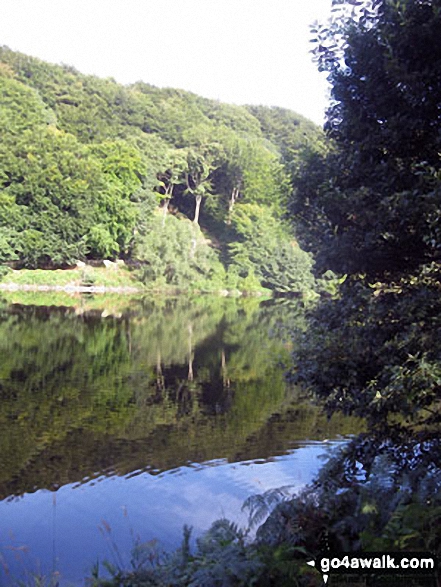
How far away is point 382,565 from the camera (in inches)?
149

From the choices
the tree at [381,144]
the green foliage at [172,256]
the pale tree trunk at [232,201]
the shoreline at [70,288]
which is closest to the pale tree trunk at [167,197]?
the green foliage at [172,256]

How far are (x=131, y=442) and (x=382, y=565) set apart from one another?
766cm

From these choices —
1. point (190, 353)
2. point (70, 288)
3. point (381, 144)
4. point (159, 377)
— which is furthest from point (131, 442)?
point (70, 288)

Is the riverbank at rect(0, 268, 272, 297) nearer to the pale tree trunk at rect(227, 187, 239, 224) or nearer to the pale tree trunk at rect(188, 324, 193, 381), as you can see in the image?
the pale tree trunk at rect(227, 187, 239, 224)

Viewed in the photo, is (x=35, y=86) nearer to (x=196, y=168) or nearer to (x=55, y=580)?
(x=196, y=168)

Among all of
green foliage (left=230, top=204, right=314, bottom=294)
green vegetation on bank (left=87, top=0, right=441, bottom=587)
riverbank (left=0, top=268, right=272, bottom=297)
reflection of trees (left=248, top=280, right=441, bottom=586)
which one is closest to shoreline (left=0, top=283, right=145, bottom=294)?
riverbank (left=0, top=268, right=272, bottom=297)

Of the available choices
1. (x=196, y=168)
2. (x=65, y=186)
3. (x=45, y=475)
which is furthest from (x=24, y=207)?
(x=45, y=475)

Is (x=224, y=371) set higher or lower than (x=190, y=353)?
higher

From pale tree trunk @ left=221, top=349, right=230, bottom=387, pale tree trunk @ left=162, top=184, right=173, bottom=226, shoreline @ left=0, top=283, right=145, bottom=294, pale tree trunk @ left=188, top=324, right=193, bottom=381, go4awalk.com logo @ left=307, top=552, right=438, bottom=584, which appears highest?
pale tree trunk @ left=162, top=184, right=173, bottom=226

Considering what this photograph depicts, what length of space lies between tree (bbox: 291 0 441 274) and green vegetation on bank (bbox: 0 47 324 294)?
31695mm

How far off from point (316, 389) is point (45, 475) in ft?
15.5

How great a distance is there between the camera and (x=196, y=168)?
259 ft

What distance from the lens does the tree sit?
222 inches

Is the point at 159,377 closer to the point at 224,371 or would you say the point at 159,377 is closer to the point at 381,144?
the point at 224,371
